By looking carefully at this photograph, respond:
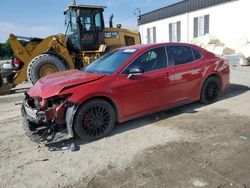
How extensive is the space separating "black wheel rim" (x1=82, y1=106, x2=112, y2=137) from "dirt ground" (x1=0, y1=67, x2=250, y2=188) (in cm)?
20

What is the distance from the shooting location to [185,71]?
583 cm

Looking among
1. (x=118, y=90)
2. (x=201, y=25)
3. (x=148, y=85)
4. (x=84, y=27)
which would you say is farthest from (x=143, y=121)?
(x=201, y=25)

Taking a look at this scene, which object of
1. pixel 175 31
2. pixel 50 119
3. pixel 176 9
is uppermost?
pixel 176 9

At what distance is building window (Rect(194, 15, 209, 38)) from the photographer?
23203 millimetres

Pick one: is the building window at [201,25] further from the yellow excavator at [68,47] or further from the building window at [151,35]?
the yellow excavator at [68,47]

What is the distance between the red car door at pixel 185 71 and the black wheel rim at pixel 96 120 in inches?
69.5

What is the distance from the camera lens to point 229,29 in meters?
20.8

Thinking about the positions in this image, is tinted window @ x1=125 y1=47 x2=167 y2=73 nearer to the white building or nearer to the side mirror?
the side mirror

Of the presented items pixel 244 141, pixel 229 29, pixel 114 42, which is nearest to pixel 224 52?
pixel 229 29

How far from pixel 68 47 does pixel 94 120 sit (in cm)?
782

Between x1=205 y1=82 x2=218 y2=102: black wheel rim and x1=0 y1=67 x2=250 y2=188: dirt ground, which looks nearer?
x1=0 y1=67 x2=250 y2=188: dirt ground

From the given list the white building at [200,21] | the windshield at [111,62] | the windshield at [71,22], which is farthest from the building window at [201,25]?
the windshield at [111,62]

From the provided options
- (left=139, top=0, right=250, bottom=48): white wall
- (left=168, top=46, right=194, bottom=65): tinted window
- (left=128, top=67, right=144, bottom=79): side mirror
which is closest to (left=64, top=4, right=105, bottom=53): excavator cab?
(left=168, top=46, right=194, bottom=65): tinted window

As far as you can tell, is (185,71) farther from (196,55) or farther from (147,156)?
(147,156)
